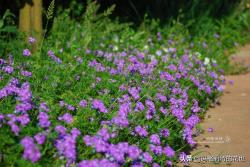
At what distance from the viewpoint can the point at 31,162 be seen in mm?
2920

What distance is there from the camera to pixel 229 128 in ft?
15.4

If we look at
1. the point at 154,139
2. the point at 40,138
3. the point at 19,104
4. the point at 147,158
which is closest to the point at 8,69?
the point at 19,104

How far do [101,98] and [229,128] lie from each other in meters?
1.43

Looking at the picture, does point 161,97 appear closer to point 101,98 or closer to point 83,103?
point 101,98

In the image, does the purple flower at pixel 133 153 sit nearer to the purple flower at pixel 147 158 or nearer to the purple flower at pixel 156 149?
the purple flower at pixel 147 158

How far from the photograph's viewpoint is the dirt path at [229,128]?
13.5 ft

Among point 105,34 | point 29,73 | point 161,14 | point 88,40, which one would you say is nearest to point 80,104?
point 29,73

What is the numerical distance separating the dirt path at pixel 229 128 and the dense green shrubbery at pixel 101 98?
0.43 feet

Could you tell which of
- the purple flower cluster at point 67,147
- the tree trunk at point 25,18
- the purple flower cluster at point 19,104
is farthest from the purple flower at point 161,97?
the tree trunk at point 25,18

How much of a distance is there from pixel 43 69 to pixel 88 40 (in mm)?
1469

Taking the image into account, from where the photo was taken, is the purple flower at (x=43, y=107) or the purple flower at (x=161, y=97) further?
the purple flower at (x=161, y=97)

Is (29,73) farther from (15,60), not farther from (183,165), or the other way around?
(183,165)

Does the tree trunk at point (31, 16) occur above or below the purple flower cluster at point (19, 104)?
above

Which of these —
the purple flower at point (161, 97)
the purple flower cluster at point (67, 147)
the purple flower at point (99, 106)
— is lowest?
the purple flower cluster at point (67, 147)
